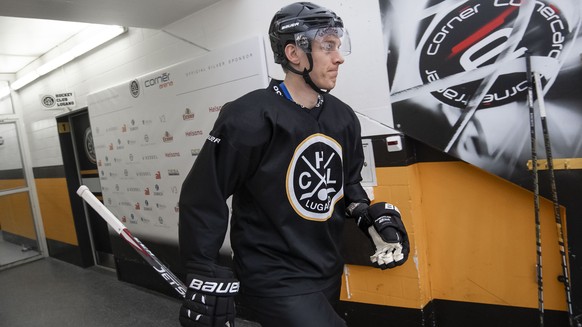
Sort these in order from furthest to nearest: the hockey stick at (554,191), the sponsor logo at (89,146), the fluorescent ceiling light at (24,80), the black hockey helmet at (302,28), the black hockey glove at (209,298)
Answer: the fluorescent ceiling light at (24,80) < the sponsor logo at (89,146) < the hockey stick at (554,191) < the black hockey helmet at (302,28) < the black hockey glove at (209,298)

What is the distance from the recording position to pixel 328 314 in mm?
1459

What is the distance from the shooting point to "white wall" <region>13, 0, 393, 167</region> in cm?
230

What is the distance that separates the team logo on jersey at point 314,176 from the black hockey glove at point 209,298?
1.17 feet

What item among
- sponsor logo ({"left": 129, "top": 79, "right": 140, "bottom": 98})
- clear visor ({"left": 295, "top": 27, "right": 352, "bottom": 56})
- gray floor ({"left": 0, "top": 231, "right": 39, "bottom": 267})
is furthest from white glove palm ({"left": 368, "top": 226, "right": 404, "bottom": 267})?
gray floor ({"left": 0, "top": 231, "right": 39, "bottom": 267})

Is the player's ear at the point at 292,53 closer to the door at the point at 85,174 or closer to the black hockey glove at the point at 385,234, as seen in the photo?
the black hockey glove at the point at 385,234

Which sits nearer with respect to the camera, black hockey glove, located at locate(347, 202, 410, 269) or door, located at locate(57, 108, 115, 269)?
black hockey glove, located at locate(347, 202, 410, 269)

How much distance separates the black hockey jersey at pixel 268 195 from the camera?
1417 millimetres

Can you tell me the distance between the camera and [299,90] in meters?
1.57

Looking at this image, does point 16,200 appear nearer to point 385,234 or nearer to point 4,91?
point 4,91

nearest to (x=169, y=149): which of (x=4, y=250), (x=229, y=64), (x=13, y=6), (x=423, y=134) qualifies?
(x=229, y=64)

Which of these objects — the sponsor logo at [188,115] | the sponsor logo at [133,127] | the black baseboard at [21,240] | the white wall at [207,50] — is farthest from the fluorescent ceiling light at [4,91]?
the sponsor logo at [188,115]

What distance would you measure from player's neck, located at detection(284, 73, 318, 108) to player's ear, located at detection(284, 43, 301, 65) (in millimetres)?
54

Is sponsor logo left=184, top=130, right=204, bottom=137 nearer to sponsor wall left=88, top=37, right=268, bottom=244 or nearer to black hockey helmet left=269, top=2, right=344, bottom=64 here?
sponsor wall left=88, top=37, right=268, bottom=244

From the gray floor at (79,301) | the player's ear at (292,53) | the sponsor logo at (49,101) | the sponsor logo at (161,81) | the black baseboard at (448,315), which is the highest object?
the sponsor logo at (49,101)
